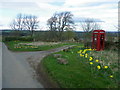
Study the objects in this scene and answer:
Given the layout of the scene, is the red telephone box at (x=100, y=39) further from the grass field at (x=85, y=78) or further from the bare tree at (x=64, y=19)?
the bare tree at (x=64, y=19)

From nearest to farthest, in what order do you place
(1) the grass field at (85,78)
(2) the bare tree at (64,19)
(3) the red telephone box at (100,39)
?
(1) the grass field at (85,78)
(3) the red telephone box at (100,39)
(2) the bare tree at (64,19)

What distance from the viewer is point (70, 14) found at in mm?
36750

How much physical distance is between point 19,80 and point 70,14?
3320cm

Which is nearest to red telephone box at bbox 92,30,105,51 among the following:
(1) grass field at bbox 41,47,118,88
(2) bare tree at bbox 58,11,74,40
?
(1) grass field at bbox 41,47,118,88

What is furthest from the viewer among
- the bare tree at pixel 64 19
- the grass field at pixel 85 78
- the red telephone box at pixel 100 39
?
the bare tree at pixel 64 19

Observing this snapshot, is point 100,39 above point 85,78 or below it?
above

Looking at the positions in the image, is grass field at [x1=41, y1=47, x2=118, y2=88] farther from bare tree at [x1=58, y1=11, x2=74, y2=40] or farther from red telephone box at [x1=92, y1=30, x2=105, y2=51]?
bare tree at [x1=58, y1=11, x2=74, y2=40]

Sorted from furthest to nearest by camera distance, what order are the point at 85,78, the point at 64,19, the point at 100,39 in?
the point at 64,19 → the point at 100,39 → the point at 85,78

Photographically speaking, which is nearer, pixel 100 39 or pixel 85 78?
pixel 85 78

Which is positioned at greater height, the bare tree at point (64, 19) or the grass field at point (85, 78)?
the bare tree at point (64, 19)

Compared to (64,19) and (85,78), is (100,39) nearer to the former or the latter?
(85,78)

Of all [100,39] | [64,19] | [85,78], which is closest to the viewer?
[85,78]

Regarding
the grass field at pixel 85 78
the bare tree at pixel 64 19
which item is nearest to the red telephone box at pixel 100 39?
the grass field at pixel 85 78

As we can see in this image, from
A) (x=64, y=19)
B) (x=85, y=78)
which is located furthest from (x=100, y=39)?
(x=64, y=19)
